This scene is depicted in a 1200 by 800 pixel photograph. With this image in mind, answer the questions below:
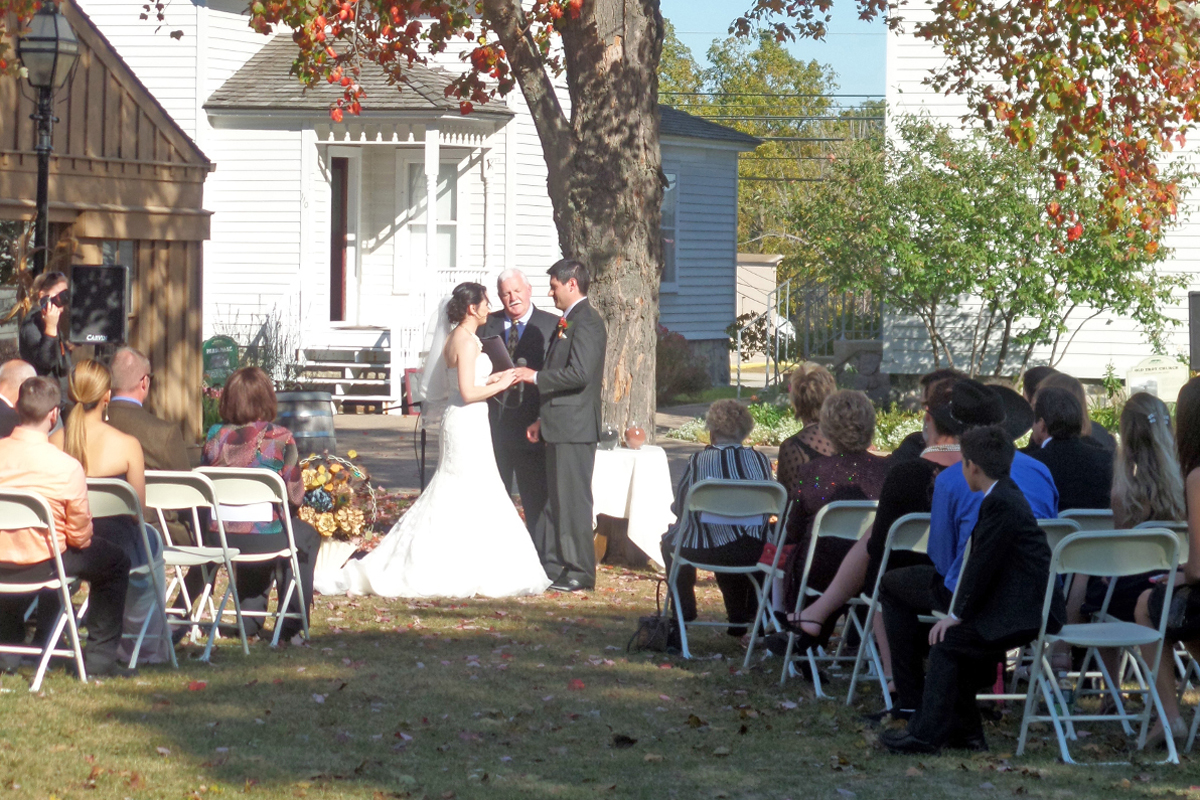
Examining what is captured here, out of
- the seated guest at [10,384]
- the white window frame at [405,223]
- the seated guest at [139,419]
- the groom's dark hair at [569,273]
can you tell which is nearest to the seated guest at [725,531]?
the groom's dark hair at [569,273]

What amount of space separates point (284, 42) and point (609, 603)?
626 inches

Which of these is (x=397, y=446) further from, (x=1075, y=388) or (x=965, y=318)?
(x=1075, y=388)

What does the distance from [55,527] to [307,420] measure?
17.1 ft

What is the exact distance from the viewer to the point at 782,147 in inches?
2227

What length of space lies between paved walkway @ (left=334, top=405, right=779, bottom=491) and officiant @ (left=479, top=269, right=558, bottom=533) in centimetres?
279

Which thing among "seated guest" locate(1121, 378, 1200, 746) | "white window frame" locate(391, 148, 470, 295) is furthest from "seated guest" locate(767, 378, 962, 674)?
"white window frame" locate(391, 148, 470, 295)

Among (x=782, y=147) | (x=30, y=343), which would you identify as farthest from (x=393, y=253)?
(x=782, y=147)

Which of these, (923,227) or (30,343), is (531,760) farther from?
(923,227)

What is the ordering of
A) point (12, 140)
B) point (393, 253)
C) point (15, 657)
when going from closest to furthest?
point (15, 657), point (12, 140), point (393, 253)

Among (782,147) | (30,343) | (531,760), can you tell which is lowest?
(531,760)

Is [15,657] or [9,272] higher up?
[9,272]

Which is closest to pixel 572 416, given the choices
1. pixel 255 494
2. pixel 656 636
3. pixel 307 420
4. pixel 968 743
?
pixel 656 636

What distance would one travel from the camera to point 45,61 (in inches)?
406

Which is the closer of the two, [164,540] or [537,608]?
[164,540]
